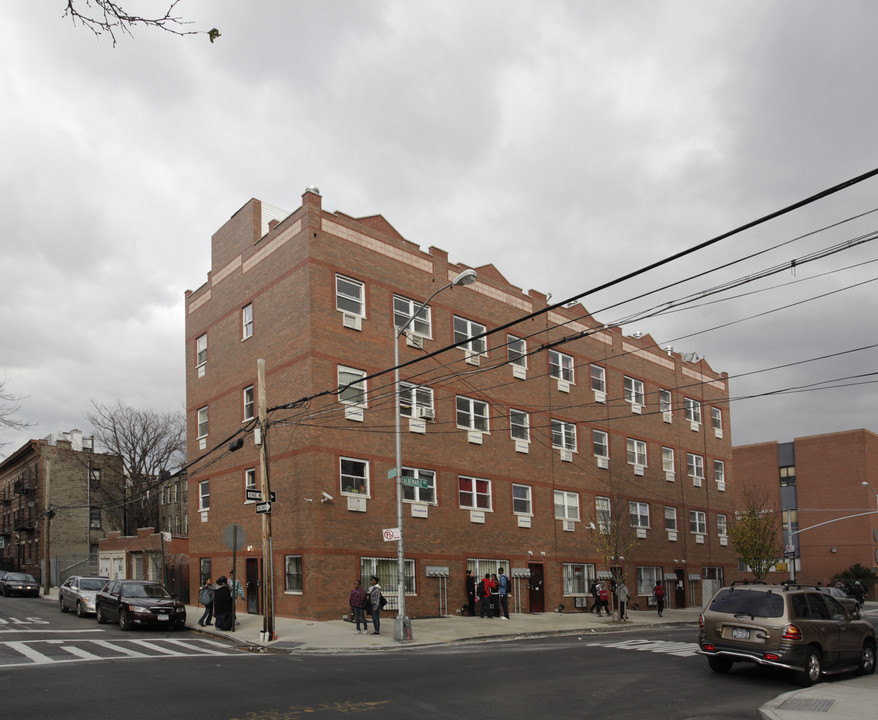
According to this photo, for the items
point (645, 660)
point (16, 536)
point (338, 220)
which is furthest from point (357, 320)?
point (16, 536)

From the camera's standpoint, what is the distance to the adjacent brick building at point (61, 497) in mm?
59312

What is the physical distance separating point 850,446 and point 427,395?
52112 mm

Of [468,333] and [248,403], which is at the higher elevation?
[468,333]

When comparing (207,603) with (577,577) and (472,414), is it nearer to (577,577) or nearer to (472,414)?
(472,414)

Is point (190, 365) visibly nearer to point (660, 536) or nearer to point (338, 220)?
point (338, 220)

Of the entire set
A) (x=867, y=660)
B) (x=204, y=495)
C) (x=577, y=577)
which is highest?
(x=204, y=495)

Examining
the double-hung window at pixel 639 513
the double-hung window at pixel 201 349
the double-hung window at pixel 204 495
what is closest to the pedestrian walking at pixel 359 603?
the double-hung window at pixel 204 495

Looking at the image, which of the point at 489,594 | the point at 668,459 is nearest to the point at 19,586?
the point at 489,594

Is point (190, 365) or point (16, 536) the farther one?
point (16, 536)

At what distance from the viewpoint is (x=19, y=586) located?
43.9 metres

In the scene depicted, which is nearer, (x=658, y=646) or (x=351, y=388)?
(x=658, y=646)

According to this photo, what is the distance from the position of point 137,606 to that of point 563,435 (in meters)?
20.6

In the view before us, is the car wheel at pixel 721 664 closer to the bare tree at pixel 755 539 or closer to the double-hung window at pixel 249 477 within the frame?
the double-hung window at pixel 249 477

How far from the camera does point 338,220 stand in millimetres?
28484
